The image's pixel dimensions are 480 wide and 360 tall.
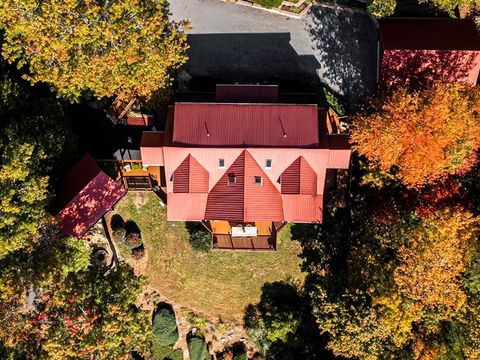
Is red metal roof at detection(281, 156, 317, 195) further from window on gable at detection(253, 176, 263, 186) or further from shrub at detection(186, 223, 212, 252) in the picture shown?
shrub at detection(186, 223, 212, 252)

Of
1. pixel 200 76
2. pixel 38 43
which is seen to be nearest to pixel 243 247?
pixel 200 76

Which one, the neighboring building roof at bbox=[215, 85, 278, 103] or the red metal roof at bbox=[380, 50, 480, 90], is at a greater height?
the red metal roof at bbox=[380, 50, 480, 90]

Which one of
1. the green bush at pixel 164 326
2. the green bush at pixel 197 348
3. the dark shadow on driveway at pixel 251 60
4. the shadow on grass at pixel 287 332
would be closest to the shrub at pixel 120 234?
the green bush at pixel 164 326

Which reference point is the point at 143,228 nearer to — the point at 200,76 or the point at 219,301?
the point at 219,301

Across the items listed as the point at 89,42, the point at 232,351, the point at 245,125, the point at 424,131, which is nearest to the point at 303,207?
the point at 245,125

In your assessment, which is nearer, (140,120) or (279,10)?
(140,120)

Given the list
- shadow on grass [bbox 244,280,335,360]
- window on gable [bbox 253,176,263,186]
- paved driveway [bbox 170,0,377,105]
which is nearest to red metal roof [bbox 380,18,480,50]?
paved driveway [bbox 170,0,377,105]

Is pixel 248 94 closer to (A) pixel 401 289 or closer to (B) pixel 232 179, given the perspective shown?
(B) pixel 232 179
